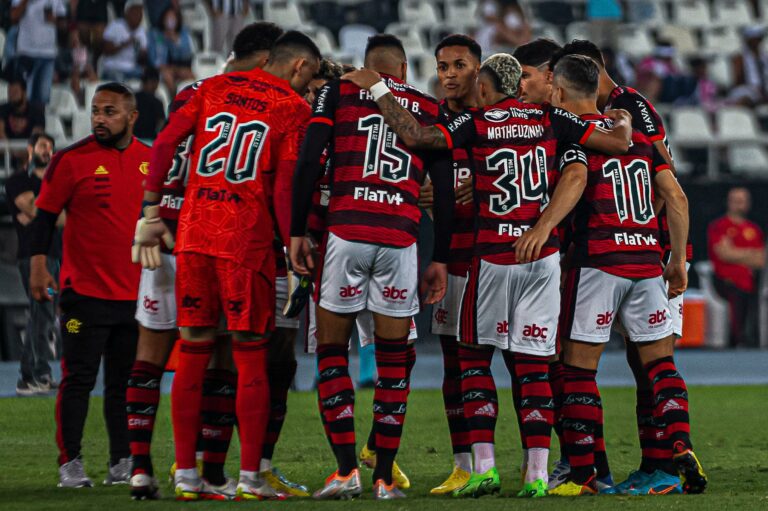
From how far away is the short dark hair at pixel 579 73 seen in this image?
632cm

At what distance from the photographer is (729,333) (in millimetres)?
15828

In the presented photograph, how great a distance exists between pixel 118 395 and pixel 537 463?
7.33 ft

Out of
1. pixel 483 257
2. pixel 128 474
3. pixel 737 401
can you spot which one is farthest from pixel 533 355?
pixel 737 401

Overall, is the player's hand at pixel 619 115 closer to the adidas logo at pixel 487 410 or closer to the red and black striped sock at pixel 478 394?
the red and black striped sock at pixel 478 394

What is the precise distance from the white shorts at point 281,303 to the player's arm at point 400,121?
104cm

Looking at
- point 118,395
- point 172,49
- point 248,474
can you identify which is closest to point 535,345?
point 248,474

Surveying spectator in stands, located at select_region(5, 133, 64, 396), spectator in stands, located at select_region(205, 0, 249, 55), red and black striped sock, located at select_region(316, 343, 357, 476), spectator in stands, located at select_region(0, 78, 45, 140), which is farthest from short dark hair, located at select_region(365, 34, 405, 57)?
spectator in stands, located at select_region(205, 0, 249, 55)

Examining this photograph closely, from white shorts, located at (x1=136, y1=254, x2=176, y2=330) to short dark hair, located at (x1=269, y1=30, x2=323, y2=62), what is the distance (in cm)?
108

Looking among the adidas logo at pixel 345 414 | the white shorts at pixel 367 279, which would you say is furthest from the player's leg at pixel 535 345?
the adidas logo at pixel 345 414

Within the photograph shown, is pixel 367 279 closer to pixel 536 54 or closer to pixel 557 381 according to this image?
pixel 557 381

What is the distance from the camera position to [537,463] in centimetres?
596

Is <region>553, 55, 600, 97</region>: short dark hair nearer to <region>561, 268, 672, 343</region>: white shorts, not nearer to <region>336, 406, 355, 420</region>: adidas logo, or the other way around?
<region>561, 268, 672, 343</region>: white shorts

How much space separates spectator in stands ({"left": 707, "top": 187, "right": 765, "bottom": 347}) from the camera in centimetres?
1518

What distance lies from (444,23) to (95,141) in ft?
46.3
